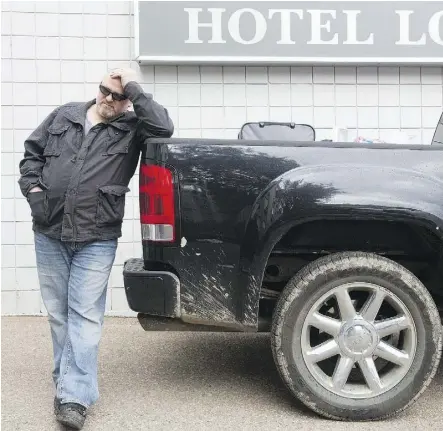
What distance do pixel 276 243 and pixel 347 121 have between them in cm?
298

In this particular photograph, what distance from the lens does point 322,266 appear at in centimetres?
325

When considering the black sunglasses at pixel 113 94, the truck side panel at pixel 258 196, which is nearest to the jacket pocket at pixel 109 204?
the truck side panel at pixel 258 196

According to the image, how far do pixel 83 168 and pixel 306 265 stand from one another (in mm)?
1239

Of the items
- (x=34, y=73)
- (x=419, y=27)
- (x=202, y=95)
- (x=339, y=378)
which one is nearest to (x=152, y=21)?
(x=202, y=95)

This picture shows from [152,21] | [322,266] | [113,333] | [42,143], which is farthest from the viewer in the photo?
[152,21]

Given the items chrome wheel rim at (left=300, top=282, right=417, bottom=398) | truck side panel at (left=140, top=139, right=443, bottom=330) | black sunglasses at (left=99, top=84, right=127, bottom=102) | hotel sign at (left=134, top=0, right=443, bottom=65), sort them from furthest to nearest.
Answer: hotel sign at (left=134, top=0, right=443, bottom=65) → black sunglasses at (left=99, top=84, right=127, bottom=102) → chrome wheel rim at (left=300, top=282, right=417, bottom=398) → truck side panel at (left=140, top=139, right=443, bottom=330)

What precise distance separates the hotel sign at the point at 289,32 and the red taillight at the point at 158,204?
Answer: 266 centimetres

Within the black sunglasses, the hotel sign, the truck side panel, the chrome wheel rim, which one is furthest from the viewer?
the hotel sign

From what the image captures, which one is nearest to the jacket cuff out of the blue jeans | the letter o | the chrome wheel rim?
the blue jeans

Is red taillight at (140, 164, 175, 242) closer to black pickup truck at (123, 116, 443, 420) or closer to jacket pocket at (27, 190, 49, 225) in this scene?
black pickup truck at (123, 116, 443, 420)

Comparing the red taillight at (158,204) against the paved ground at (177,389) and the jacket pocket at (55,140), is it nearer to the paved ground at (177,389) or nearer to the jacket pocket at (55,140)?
the jacket pocket at (55,140)

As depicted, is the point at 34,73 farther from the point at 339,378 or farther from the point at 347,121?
the point at 339,378

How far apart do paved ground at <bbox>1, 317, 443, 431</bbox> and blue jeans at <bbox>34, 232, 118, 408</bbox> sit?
21 cm

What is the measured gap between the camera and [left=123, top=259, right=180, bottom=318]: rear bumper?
325 centimetres
